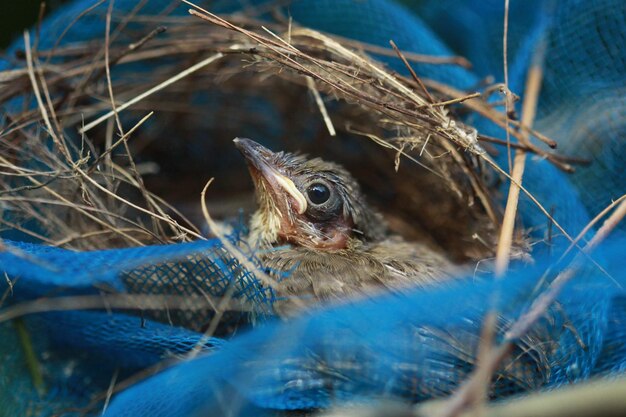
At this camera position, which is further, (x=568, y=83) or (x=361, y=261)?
(x=568, y=83)

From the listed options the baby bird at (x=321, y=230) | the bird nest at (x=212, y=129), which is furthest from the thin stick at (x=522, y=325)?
the baby bird at (x=321, y=230)

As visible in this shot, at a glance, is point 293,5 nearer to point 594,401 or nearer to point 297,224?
point 297,224

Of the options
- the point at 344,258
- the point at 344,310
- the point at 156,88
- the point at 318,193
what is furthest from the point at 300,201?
the point at 344,310

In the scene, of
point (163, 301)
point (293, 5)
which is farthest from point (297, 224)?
point (293, 5)

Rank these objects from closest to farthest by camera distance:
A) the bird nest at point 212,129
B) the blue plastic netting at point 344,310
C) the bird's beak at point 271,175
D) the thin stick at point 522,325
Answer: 1. the thin stick at point 522,325
2. the blue plastic netting at point 344,310
3. the bird nest at point 212,129
4. the bird's beak at point 271,175

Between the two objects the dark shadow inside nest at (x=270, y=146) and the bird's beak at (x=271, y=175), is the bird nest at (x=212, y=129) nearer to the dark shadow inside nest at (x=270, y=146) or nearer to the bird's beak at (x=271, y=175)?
the dark shadow inside nest at (x=270, y=146)

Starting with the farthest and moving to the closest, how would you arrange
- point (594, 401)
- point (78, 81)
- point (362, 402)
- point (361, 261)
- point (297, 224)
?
point (78, 81) < point (297, 224) < point (361, 261) < point (362, 402) < point (594, 401)
